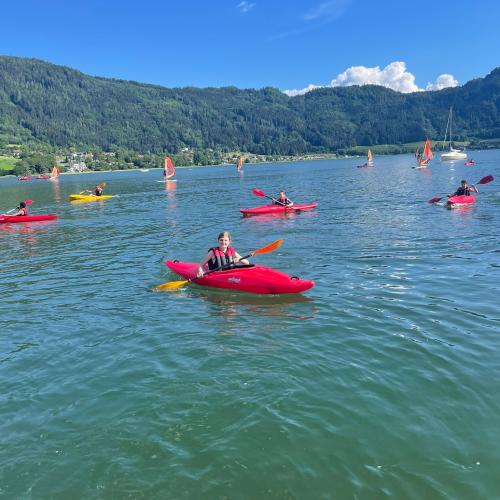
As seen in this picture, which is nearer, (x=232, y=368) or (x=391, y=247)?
(x=232, y=368)

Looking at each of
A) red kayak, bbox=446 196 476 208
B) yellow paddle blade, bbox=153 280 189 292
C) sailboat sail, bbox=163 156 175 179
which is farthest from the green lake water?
sailboat sail, bbox=163 156 175 179

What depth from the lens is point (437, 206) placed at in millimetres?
30656

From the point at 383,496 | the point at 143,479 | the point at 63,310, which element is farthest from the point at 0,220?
the point at 383,496

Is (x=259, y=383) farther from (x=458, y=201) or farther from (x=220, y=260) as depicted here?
(x=458, y=201)

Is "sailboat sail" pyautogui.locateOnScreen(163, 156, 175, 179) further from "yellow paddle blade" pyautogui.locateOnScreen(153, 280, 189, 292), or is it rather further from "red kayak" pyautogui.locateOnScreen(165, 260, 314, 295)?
"red kayak" pyautogui.locateOnScreen(165, 260, 314, 295)

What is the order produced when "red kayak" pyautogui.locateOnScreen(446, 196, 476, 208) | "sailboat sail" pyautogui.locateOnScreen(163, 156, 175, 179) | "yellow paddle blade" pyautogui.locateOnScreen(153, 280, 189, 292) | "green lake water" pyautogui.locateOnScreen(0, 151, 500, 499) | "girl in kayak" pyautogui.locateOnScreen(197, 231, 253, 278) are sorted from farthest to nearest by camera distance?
"sailboat sail" pyautogui.locateOnScreen(163, 156, 175, 179) → "red kayak" pyautogui.locateOnScreen(446, 196, 476, 208) → "yellow paddle blade" pyautogui.locateOnScreen(153, 280, 189, 292) → "girl in kayak" pyautogui.locateOnScreen(197, 231, 253, 278) → "green lake water" pyautogui.locateOnScreen(0, 151, 500, 499)

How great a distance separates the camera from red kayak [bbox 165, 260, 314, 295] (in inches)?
501

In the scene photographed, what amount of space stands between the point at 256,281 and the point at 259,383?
17.0 feet

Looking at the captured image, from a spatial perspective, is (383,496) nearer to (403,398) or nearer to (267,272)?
(403,398)

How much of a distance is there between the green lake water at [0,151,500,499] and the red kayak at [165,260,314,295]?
0.31 m

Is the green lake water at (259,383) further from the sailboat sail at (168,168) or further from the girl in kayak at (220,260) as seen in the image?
the sailboat sail at (168,168)

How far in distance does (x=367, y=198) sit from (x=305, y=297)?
1155 inches

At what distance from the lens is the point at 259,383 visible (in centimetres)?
793

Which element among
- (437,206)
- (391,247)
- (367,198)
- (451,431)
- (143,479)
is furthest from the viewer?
(367,198)
